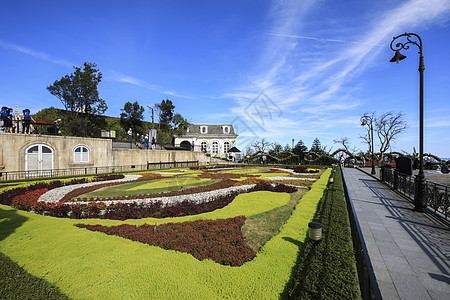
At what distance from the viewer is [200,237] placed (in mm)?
4949

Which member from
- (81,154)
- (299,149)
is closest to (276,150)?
(299,149)

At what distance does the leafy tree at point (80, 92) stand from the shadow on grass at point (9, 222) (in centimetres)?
4038

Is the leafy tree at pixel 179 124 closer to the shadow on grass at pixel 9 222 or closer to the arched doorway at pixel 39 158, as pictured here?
the arched doorway at pixel 39 158

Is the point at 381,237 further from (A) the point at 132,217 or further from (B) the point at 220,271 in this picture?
(A) the point at 132,217

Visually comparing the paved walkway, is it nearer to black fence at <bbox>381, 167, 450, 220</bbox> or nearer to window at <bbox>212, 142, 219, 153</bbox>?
black fence at <bbox>381, 167, 450, 220</bbox>

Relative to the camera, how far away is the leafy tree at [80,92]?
140ft

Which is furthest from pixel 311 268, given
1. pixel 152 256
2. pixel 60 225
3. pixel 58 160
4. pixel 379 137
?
pixel 379 137

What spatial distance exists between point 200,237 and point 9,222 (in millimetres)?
5928

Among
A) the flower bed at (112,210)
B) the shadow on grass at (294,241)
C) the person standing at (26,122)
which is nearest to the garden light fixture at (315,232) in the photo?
the shadow on grass at (294,241)

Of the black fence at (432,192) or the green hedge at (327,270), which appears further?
the black fence at (432,192)

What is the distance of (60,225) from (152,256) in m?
3.74

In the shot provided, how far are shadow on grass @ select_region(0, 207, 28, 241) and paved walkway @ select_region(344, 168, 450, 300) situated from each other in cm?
841

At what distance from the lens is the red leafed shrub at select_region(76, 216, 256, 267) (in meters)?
4.17

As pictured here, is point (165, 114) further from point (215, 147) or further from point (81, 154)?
point (81, 154)
